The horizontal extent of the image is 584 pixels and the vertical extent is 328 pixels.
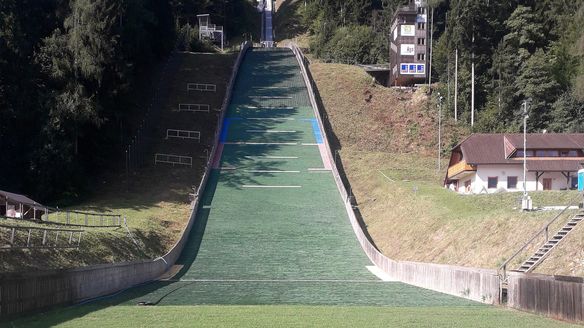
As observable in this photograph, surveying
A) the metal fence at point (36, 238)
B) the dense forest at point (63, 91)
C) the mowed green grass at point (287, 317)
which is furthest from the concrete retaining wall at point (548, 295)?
the dense forest at point (63, 91)

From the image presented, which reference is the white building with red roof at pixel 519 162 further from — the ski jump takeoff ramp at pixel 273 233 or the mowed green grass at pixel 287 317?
the mowed green grass at pixel 287 317

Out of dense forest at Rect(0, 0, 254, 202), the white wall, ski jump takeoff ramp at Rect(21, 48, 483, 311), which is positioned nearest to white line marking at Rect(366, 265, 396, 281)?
ski jump takeoff ramp at Rect(21, 48, 483, 311)

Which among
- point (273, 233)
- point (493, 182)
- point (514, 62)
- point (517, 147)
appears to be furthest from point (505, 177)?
point (514, 62)

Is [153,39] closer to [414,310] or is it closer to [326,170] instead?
[326,170]

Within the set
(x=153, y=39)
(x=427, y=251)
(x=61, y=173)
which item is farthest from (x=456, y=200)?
(x=153, y=39)

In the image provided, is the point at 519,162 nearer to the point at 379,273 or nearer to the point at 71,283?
the point at 379,273

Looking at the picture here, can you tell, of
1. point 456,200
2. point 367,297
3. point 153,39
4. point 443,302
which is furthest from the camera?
point 153,39
